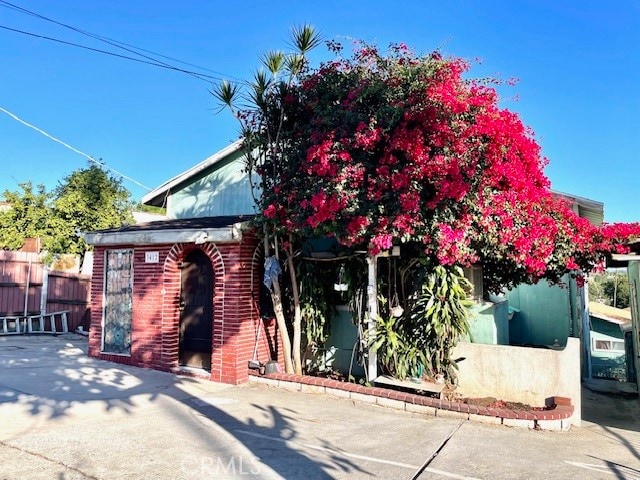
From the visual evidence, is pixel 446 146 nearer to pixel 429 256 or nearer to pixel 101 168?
pixel 429 256

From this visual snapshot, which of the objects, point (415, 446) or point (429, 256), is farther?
point (429, 256)

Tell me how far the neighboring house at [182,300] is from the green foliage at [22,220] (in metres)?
7.67

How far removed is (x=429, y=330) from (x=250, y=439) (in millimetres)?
3139

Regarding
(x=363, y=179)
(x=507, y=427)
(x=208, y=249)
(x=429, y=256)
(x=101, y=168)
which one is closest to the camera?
(x=507, y=427)

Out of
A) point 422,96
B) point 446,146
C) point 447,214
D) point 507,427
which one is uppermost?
point 422,96

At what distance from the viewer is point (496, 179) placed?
6.41 meters

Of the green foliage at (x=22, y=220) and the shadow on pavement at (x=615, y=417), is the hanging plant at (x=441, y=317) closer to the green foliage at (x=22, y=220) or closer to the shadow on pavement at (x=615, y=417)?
the shadow on pavement at (x=615, y=417)

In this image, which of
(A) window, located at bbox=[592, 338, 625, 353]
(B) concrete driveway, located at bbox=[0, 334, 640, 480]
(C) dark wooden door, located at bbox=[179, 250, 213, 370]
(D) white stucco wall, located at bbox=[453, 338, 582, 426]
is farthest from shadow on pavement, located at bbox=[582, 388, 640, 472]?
(A) window, located at bbox=[592, 338, 625, 353]

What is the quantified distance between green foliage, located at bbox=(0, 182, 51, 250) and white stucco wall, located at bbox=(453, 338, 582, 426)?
1398 centimetres

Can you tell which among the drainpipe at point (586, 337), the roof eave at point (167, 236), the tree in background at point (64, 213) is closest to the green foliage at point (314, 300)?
the roof eave at point (167, 236)

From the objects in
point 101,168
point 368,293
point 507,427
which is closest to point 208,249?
point 368,293

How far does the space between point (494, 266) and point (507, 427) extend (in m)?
3.56

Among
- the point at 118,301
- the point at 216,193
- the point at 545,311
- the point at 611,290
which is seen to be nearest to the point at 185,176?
the point at 216,193
